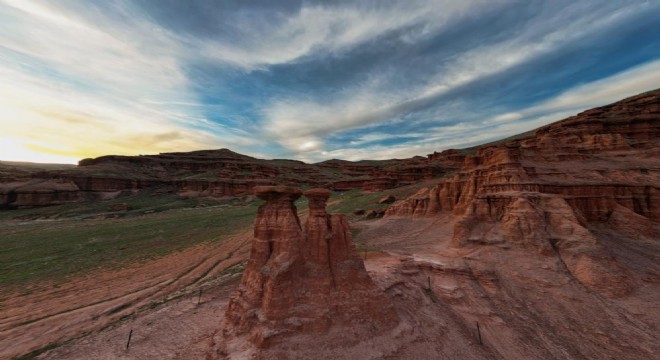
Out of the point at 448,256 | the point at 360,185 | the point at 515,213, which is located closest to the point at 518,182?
the point at 515,213

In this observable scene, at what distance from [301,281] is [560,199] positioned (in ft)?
73.0

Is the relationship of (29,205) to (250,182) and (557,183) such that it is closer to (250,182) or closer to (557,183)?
(250,182)

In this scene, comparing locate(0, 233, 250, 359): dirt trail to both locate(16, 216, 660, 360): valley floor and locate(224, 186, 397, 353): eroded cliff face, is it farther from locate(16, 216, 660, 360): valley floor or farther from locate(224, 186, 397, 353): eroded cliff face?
locate(224, 186, 397, 353): eroded cliff face

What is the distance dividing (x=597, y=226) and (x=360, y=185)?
76211mm

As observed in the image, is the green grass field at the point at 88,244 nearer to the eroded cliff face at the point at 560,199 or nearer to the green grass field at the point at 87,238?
the green grass field at the point at 87,238

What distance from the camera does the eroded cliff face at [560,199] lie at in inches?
710

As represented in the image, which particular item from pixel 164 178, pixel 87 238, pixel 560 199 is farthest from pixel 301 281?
pixel 164 178

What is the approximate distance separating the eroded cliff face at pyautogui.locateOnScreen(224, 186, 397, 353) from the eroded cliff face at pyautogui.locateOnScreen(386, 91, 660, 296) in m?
13.9

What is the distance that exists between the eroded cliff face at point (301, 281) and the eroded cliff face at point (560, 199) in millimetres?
13921

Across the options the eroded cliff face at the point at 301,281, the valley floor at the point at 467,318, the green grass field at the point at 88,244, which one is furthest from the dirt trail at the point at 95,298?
the eroded cliff face at the point at 301,281

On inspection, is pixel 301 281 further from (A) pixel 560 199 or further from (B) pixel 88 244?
(B) pixel 88 244

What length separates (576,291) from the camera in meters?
15.3

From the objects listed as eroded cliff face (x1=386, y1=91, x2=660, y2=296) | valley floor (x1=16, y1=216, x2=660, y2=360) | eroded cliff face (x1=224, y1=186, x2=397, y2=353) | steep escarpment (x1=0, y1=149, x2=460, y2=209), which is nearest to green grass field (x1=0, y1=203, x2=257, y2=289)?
valley floor (x1=16, y1=216, x2=660, y2=360)

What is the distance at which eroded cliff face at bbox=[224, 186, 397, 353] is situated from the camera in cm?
1091
